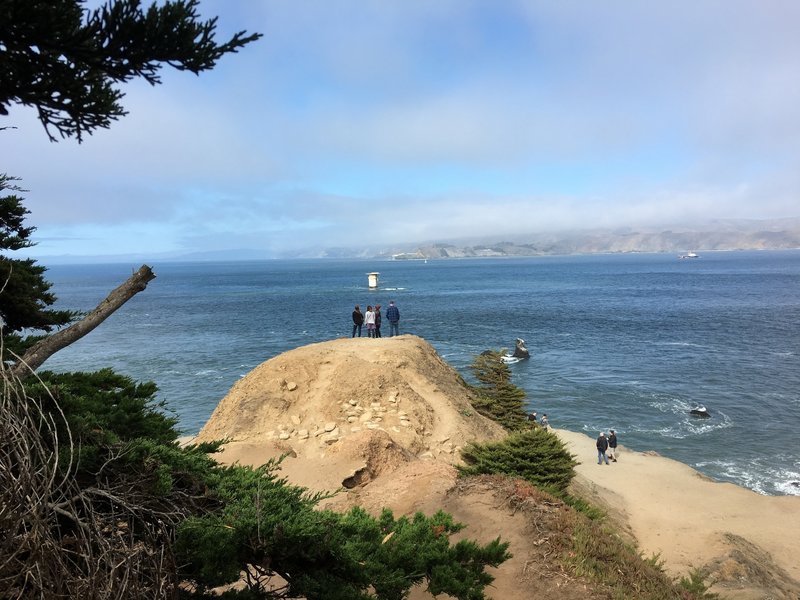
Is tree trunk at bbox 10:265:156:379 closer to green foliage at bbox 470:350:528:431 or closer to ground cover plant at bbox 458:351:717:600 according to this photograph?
ground cover plant at bbox 458:351:717:600

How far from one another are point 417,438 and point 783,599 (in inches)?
405

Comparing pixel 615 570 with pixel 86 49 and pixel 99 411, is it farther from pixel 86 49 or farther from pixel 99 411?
pixel 86 49

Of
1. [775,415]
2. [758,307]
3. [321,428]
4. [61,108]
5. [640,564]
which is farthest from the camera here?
[758,307]

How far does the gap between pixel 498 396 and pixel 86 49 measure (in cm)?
2011

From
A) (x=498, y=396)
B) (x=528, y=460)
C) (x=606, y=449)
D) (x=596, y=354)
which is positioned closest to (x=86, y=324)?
(x=528, y=460)

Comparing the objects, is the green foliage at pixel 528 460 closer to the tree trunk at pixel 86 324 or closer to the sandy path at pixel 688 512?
the sandy path at pixel 688 512

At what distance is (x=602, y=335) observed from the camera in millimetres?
54000

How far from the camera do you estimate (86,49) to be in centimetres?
621

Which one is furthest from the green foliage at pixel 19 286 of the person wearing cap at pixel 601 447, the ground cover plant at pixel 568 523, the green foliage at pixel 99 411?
the person wearing cap at pixel 601 447

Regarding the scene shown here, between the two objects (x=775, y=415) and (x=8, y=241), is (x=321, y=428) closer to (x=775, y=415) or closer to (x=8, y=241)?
(x=8, y=241)

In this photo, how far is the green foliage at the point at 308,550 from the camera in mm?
4695

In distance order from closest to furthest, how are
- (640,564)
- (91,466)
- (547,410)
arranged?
(91,466) → (640,564) → (547,410)

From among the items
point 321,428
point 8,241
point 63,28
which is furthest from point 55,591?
point 321,428

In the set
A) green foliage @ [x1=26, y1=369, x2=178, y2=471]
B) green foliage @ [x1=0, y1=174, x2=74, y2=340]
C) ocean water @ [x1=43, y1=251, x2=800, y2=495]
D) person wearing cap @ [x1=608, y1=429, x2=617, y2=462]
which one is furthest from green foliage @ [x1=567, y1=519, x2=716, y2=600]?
person wearing cap @ [x1=608, y1=429, x2=617, y2=462]
